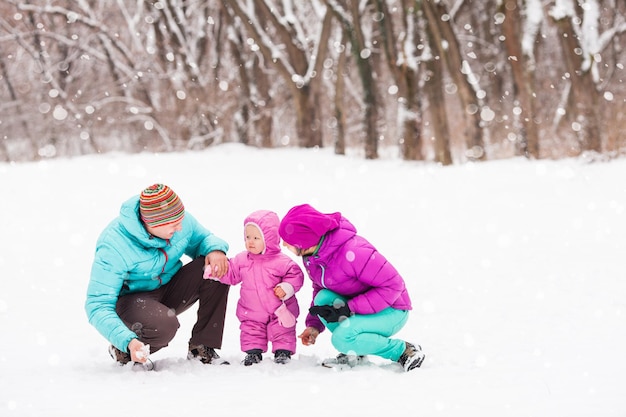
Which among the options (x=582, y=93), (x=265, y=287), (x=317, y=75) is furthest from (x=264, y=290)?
(x=317, y=75)

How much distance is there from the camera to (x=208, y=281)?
415 cm

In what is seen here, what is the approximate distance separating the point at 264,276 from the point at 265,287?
0.23 feet

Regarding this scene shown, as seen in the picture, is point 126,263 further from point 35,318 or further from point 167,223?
point 35,318

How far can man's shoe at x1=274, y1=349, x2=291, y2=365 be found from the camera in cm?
402

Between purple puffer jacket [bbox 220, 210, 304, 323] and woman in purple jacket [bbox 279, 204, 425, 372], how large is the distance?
0.16 meters

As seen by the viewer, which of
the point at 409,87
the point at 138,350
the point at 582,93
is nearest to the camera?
the point at 138,350

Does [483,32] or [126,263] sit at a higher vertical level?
[483,32]

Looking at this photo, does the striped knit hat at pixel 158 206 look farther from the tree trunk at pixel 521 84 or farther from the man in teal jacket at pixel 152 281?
the tree trunk at pixel 521 84

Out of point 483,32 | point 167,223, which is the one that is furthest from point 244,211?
point 483,32

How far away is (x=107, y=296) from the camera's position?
3.75 meters

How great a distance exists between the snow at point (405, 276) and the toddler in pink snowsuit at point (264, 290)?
0.13 metres

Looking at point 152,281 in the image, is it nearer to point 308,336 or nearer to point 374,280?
point 308,336

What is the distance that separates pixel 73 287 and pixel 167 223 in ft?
11.1

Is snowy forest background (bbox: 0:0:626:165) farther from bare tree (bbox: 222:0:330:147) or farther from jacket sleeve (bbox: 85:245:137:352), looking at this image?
jacket sleeve (bbox: 85:245:137:352)
